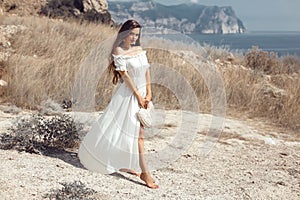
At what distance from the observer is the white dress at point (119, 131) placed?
4906 millimetres

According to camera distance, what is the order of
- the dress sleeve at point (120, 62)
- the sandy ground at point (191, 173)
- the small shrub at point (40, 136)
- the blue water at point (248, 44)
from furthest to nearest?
the blue water at point (248, 44)
the small shrub at point (40, 136)
the dress sleeve at point (120, 62)
the sandy ground at point (191, 173)

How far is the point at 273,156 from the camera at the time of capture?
6.66 m

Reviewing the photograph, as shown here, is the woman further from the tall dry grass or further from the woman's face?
the tall dry grass

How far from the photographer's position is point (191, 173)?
18.4 ft

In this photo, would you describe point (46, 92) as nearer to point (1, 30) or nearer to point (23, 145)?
point (23, 145)

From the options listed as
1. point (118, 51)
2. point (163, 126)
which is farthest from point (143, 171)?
point (163, 126)

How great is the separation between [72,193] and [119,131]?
3.32ft

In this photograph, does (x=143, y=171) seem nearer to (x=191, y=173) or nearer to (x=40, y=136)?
(x=191, y=173)

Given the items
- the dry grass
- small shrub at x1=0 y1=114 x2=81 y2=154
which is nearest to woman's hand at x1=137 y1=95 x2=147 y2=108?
small shrub at x1=0 y1=114 x2=81 y2=154

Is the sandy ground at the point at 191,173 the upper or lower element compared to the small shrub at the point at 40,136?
lower

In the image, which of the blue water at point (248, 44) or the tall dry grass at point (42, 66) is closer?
the tall dry grass at point (42, 66)

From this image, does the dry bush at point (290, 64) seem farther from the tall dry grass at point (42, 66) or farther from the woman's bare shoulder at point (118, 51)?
the woman's bare shoulder at point (118, 51)

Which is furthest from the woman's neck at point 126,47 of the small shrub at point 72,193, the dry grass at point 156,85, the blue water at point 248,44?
the blue water at point 248,44

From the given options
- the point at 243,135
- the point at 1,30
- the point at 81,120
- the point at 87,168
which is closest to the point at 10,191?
the point at 87,168
